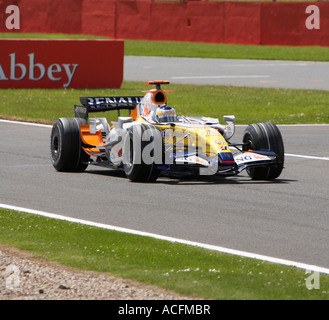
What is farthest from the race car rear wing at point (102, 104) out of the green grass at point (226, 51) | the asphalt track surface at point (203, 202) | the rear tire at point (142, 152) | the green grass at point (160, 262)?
the green grass at point (226, 51)

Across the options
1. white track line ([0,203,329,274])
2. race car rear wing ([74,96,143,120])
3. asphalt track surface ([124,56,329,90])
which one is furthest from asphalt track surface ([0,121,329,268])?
asphalt track surface ([124,56,329,90])

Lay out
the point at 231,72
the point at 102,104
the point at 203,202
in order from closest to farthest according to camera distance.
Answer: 1. the point at 203,202
2. the point at 102,104
3. the point at 231,72

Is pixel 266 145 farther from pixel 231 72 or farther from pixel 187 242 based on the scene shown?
pixel 231 72

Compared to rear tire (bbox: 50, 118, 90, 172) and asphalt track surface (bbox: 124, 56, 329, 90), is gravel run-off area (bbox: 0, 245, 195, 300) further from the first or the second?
asphalt track surface (bbox: 124, 56, 329, 90)

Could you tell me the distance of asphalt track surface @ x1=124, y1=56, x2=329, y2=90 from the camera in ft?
98.4

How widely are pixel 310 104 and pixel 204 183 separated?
1163cm

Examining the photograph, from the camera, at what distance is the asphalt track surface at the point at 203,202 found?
30.0 ft

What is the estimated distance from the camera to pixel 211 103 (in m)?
23.7

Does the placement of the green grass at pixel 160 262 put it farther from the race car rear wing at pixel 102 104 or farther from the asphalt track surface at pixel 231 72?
the asphalt track surface at pixel 231 72

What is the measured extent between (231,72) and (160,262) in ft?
85.6

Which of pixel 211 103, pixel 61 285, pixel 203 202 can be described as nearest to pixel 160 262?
pixel 61 285

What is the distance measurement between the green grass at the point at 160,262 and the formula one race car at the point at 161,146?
105 inches

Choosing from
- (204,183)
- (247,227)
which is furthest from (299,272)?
(204,183)
